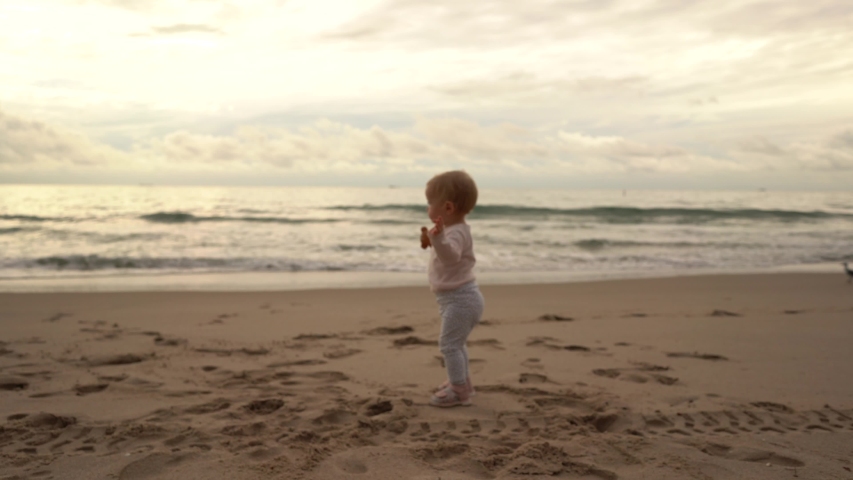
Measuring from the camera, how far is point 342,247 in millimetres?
15727

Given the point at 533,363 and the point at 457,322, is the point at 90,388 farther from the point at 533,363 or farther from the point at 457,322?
the point at 533,363

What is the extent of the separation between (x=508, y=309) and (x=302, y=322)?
2562mm

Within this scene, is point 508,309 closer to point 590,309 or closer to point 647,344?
point 590,309

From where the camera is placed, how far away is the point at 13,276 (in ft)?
33.7

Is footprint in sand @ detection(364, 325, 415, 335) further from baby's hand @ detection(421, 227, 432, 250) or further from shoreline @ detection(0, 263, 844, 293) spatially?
shoreline @ detection(0, 263, 844, 293)

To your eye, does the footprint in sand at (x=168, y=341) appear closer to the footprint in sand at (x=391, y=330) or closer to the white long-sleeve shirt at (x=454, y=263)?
the footprint in sand at (x=391, y=330)

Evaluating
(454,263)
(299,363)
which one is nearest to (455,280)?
(454,263)

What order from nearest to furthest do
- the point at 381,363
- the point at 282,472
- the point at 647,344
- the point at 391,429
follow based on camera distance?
the point at 282,472, the point at 391,429, the point at 381,363, the point at 647,344

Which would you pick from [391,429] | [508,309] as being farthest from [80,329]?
[508,309]

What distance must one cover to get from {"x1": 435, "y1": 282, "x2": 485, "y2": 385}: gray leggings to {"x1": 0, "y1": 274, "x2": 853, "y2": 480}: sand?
0.27m

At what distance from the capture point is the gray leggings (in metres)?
3.73

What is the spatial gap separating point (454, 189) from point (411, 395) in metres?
1.43

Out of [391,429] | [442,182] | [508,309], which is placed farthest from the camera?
[508,309]

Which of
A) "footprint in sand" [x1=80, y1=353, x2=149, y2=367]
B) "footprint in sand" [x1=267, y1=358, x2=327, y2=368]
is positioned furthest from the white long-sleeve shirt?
"footprint in sand" [x1=80, y1=353, x2=149, y2=367]
